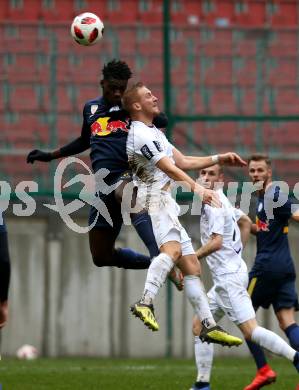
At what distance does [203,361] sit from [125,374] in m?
2.07

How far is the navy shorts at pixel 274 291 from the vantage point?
31.8 feet

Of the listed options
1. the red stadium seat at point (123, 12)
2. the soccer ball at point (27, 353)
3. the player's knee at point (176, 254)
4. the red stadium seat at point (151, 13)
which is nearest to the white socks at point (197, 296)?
the player's knee at point (176, 254)

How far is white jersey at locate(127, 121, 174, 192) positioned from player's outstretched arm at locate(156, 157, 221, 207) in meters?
0.07

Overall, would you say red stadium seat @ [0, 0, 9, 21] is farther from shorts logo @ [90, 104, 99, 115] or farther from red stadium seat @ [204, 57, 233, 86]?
shorts logo @ [90, 104, 99, 115]

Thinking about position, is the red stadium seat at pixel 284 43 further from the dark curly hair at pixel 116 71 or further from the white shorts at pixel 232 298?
the dark curly hair at pixel 116 71

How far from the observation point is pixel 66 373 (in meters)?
10.9

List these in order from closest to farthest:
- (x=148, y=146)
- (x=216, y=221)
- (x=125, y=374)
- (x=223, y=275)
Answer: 1. (x=148, y=146)
2. (x=216, y=221)
3. (x=223, y=275)
4. (x=125, y=374)

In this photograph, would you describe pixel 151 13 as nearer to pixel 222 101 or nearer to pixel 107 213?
pixel 222 101

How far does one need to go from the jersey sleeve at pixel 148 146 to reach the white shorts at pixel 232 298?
150cm

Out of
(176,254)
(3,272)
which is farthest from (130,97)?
(3,272)

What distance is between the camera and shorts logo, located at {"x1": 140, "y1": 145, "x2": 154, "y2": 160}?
8.07m

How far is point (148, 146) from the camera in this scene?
808cm

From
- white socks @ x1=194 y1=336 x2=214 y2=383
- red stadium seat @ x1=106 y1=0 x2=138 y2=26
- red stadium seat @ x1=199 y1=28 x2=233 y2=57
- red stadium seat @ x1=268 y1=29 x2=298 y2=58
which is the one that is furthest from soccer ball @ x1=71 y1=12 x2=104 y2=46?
red stadium seat @ x1=106 y1=0 x2=138 y2=26

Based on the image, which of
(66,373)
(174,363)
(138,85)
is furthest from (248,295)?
(174,363)
